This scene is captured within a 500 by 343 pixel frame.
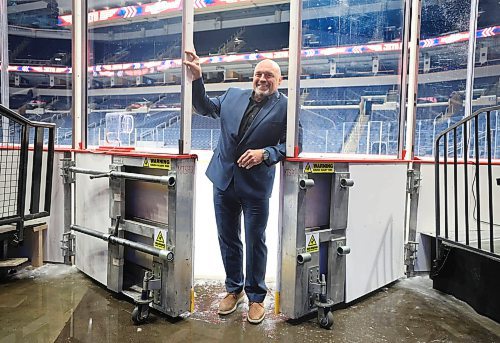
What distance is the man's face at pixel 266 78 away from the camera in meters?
2.30

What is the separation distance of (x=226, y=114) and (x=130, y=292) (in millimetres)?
1315

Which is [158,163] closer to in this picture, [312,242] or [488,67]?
[312,242]

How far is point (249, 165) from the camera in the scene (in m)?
2.19

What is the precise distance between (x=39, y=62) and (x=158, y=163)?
115 inches

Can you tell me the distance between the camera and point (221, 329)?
7.04 feet

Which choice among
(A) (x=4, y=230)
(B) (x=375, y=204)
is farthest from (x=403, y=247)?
(A) (x=4, y=230)

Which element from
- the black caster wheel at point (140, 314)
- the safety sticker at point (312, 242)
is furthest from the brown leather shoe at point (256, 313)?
the black caster wheel at point (140, 314)

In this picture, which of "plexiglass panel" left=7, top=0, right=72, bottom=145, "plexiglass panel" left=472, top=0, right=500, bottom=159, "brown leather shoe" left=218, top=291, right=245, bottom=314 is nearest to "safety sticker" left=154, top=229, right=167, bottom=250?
"brown leather shoe" left=218, top=291, right=245, bottom=314

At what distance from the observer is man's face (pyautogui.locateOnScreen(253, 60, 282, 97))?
2.30 meters

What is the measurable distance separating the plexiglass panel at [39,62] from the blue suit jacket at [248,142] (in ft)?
5.70

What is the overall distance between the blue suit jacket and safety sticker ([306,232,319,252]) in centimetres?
35

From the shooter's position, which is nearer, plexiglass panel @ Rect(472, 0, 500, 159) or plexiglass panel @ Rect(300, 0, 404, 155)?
plexiglass panel @ Rect(300, 0, 404, 155)

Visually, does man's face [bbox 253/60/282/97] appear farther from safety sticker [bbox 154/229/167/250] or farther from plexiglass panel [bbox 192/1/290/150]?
plexiglass panel [bbox 192/1/290/150]

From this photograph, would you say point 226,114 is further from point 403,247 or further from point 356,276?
point 403,247
